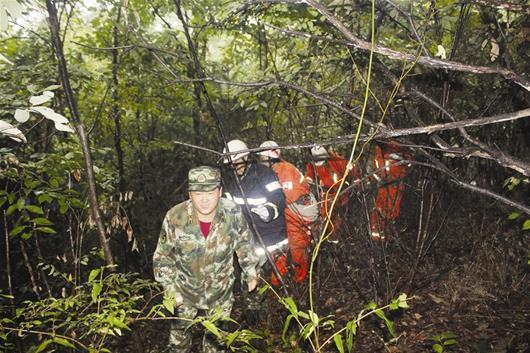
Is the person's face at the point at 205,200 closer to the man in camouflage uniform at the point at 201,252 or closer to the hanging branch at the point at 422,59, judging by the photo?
the man in camouflage uniform at the point at 201,252

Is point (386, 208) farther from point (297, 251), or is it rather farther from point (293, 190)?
point (297, 251)

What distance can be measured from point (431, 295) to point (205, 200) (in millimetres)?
2844

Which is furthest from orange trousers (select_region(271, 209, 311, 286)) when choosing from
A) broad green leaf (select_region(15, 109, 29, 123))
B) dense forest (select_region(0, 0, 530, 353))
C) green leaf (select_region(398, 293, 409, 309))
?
broad green leaf (select_region(15, 109, 29, 123))

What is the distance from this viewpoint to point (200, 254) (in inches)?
117

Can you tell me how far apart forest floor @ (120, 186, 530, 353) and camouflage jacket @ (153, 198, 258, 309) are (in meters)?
0.56

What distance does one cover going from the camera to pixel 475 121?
99 cm

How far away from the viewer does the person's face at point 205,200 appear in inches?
109

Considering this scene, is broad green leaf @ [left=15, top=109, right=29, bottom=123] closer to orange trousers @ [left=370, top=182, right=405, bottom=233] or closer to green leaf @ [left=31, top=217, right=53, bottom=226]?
green leaf @ [left=31, top=217, right=53, bottom=226]

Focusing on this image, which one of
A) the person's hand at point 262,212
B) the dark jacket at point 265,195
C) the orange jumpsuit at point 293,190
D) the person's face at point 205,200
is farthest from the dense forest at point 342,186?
the person's hand at point 262,212

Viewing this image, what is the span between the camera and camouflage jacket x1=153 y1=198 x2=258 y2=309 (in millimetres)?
2904

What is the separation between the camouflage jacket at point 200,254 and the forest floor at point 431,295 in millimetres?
557

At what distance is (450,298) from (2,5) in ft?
14.0

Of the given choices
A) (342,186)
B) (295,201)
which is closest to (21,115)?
(342,186)

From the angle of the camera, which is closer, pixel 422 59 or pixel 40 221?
pixel 422 59
